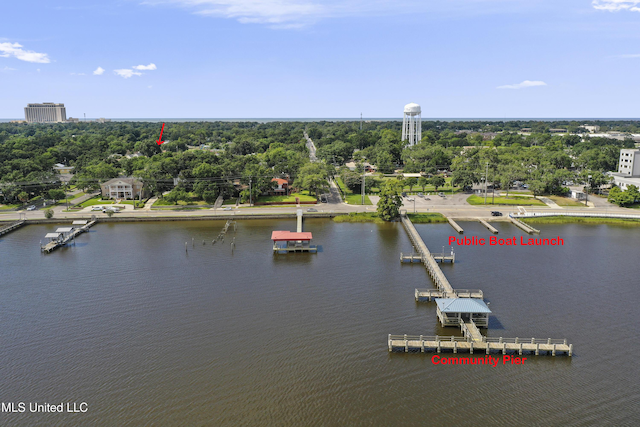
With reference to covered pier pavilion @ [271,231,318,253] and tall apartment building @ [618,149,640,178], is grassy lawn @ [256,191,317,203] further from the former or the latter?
tall apartment building @ [618,149,640,178]

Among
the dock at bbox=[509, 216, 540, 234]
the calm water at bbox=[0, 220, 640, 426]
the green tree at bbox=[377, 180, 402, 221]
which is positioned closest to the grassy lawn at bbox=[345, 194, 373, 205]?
the green tree at bbox=[377, 180, 402, 221]

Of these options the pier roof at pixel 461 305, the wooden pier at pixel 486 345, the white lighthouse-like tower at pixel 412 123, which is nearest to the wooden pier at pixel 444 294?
the pier roof at pixel 461 305

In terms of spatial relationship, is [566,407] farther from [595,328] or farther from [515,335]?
[595,328]

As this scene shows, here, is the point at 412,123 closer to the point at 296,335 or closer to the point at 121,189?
the point at 121,189

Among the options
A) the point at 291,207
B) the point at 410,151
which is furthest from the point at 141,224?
the point at 410,151

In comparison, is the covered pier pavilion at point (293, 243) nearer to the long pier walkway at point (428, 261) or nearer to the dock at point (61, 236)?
the long pier walkway at point (428, 261)

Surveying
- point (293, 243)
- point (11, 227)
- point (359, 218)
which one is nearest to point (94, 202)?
point (11, 227)
